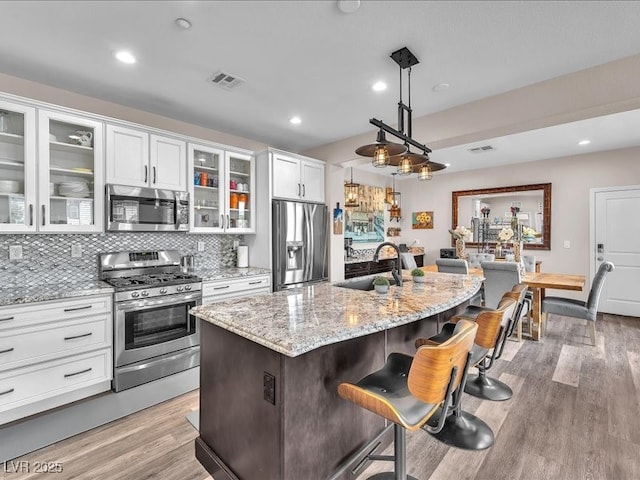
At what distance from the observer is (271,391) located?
1446 mm

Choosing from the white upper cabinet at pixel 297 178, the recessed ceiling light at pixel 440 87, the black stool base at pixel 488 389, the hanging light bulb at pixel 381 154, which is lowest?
the black stool base at pixel 488 389

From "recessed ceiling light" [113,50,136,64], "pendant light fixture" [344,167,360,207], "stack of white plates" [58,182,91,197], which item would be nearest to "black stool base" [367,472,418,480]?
"stack of white plates" [58,182,91,197]

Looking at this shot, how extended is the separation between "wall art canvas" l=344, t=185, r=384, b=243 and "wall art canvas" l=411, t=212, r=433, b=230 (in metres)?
0.80

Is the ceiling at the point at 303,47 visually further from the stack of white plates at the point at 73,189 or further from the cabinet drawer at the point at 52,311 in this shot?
the cabinet drawer at the point at 52,311

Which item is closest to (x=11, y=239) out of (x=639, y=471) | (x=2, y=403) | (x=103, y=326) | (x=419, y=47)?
(x=103, y=326)

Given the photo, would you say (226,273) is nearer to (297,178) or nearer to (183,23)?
(297,178)

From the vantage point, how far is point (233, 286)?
3.53m

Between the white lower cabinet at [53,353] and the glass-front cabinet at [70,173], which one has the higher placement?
the glass-front cabinet at [70,173]

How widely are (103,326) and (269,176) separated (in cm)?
229

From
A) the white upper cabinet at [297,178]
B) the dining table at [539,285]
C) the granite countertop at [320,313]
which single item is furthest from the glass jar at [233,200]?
the dining table at [539,285]

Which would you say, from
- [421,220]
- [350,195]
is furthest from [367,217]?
[350,195]

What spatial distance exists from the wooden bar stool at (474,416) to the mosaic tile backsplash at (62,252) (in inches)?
115

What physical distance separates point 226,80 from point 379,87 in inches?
53.4

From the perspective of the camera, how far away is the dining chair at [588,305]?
366cm
